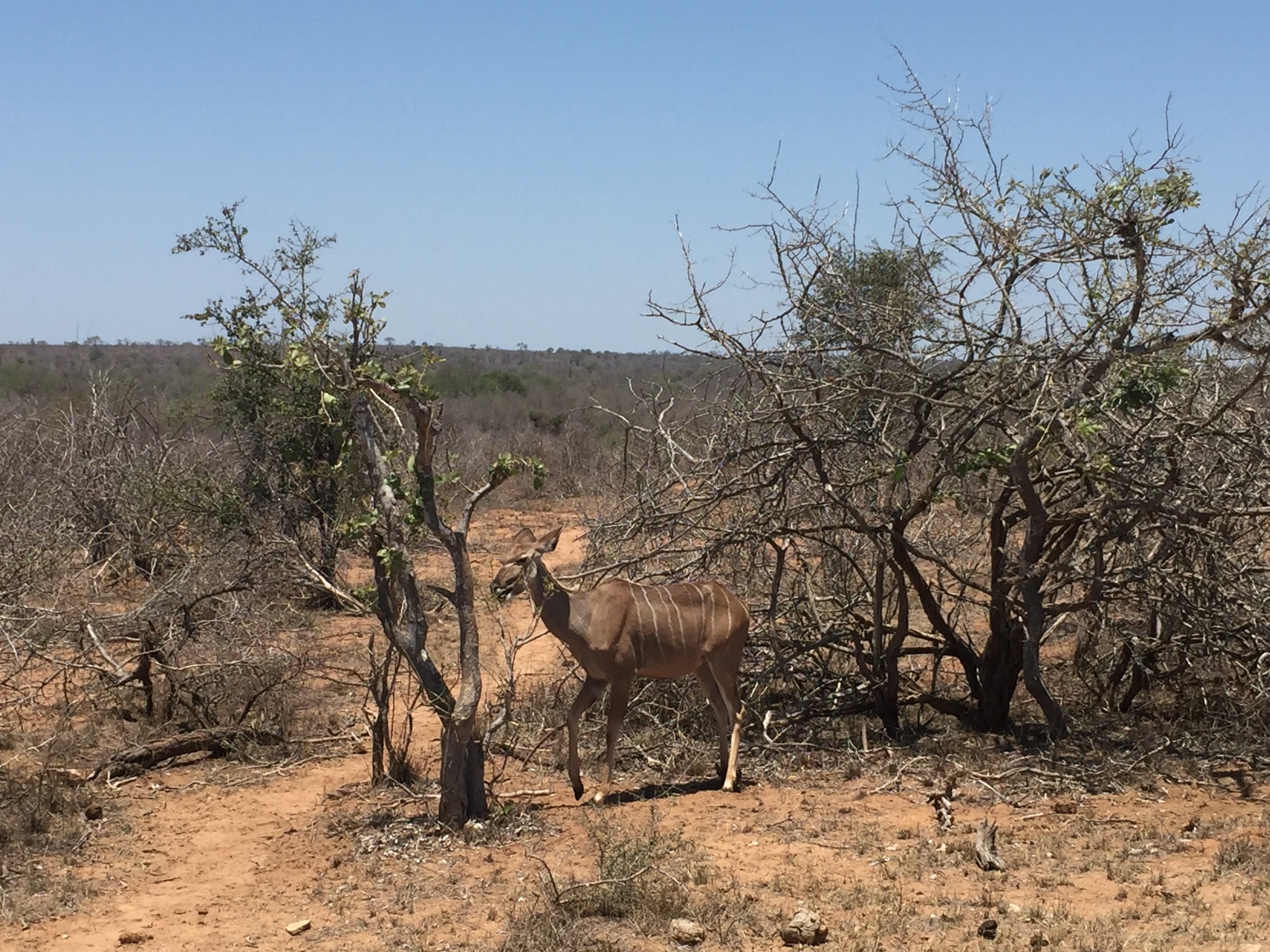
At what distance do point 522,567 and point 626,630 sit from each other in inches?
30.8

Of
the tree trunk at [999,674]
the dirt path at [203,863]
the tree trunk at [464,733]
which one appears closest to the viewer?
the dirt path at [203,863]

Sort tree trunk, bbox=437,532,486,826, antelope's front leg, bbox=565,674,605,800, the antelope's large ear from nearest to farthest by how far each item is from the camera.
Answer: tree trunk, bbox=437,532,486,826
antelope's front leg, bbox=565,674,605,800
the antelope's large ear

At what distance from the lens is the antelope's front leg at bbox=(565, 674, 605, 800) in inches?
319

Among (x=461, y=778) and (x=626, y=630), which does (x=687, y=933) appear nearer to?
(x=461, y=778)

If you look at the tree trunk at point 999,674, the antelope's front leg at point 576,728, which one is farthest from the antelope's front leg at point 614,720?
the tree trunk at point 999,674

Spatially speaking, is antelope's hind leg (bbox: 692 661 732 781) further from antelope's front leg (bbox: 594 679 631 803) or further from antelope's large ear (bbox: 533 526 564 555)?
antelope's large ear (bbox: 533 526 564 555)

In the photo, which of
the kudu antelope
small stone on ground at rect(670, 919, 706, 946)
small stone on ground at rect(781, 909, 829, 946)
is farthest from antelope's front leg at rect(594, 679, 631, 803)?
small stone on ground at rect(781, 909, 829, 946)

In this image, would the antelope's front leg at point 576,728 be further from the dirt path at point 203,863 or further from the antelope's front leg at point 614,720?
the dirt path at point 203,863

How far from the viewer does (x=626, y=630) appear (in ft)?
27.8

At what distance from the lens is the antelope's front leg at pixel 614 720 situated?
8.25 m

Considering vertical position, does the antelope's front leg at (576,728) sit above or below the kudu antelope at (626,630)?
below

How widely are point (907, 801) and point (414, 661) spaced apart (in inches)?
119

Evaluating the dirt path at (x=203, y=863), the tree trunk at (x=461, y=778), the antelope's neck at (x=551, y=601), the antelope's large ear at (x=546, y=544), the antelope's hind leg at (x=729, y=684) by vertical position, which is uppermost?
the antelope's large ear at (x=546, y=544)

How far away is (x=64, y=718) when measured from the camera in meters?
9.15
